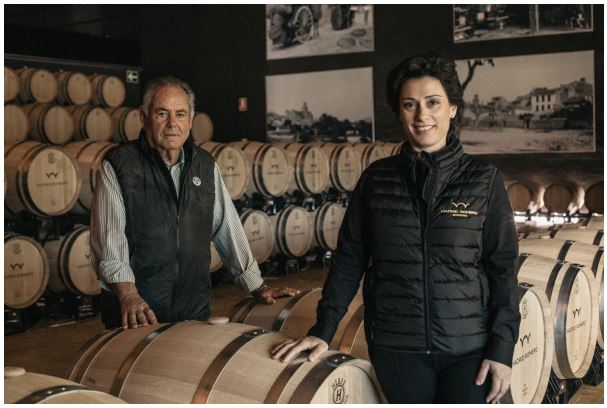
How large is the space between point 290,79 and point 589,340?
461 inches

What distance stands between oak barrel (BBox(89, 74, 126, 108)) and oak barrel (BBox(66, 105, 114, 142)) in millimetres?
656

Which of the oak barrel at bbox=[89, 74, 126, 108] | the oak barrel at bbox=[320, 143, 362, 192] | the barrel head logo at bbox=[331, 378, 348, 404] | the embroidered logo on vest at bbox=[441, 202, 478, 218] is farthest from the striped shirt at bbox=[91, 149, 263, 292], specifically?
the oak barrel at bbox=[89, 74, 126, 108]

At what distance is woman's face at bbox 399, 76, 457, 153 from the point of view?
85.5 inches

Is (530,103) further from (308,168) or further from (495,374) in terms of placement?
(495,374)

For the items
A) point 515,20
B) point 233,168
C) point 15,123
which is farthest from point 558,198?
point 15,123

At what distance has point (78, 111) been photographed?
497 inches

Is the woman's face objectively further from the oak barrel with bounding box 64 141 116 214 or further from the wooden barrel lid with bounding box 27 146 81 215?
the oak barrel with bounding box 64 141 116 214

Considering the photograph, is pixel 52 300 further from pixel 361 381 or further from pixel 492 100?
pixel 492 100

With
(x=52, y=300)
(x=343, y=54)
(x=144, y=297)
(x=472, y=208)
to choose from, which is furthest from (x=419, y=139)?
(x=343, y=54)

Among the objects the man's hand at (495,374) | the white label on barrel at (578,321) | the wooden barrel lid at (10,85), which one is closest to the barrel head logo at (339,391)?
the man's hand at (495,374)

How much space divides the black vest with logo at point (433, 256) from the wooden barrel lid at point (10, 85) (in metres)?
10.6

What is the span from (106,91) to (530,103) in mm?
7153

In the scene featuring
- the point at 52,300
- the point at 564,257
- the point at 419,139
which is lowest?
the point at 52,300

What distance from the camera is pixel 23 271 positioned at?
663 centimetres
